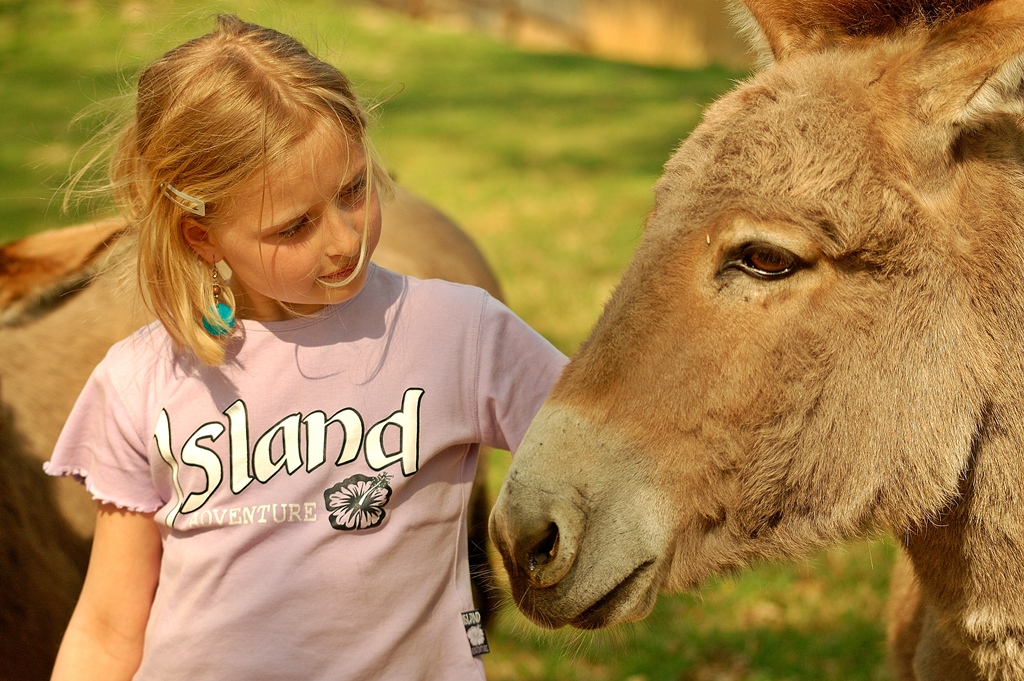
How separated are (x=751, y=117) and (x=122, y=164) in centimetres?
135

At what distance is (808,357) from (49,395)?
235 cm

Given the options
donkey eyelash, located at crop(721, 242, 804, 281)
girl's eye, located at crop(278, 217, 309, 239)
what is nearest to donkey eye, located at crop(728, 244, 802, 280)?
donkey eyelash, located at crop(721, 242, 804, 281)

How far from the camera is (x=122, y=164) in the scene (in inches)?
84.0

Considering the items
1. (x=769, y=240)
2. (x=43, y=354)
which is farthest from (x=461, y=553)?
(x=43, y=354)

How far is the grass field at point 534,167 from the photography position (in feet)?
12.8

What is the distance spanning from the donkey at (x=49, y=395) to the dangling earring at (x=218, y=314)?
1.30 feet

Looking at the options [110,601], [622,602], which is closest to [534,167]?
[110,601]

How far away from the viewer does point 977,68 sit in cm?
177

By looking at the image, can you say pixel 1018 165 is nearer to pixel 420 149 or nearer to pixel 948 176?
pixel 948 176

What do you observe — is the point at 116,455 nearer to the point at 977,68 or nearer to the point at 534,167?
the point at 977,68

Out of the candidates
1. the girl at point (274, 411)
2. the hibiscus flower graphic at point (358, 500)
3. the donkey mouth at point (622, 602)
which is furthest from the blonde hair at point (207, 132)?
the donkey mouth at point (622, 602)

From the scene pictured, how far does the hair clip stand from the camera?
197cm

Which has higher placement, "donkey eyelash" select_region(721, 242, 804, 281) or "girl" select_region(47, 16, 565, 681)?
"donkey eyelash" select_region(721, 242, 804, 281)

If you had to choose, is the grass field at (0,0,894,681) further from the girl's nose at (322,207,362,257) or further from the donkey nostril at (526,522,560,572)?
the girl's nose at (322,207,362,257)
